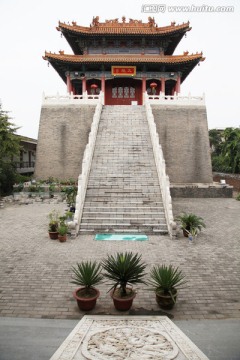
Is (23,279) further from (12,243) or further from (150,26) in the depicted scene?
(150,26)

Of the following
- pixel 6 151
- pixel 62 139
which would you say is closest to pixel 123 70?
pixel 62 139

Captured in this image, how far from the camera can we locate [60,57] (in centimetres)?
2173

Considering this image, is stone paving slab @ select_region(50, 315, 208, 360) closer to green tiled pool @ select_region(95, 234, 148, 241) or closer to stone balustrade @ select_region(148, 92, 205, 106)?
green tiled pool @ select_region(95, 234, 148, 241)

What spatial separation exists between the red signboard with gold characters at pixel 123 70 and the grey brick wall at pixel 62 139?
5.32 metres

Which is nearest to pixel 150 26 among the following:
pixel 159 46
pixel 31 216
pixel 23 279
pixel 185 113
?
pixel 159 46

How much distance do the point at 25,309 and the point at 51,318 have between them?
63 centimetres

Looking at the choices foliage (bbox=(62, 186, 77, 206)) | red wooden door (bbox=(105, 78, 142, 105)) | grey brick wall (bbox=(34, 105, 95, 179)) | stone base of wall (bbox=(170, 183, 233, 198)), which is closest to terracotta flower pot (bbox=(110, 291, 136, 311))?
foliage (bbox=(62, 186, 77, 206))

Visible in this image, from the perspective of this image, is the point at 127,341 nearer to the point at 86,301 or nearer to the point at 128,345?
the point at 128,345

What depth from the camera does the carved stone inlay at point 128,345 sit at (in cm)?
326

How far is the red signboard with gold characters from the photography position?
2256 centimetres

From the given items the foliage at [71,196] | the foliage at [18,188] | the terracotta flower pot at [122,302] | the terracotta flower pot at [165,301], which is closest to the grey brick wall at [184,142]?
the foliage at [71,196]

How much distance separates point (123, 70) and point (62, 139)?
8.88 metres

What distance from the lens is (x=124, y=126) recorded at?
1667 centimetres

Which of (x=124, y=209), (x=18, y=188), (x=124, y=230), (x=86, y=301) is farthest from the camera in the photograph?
(x=18, y=188)
